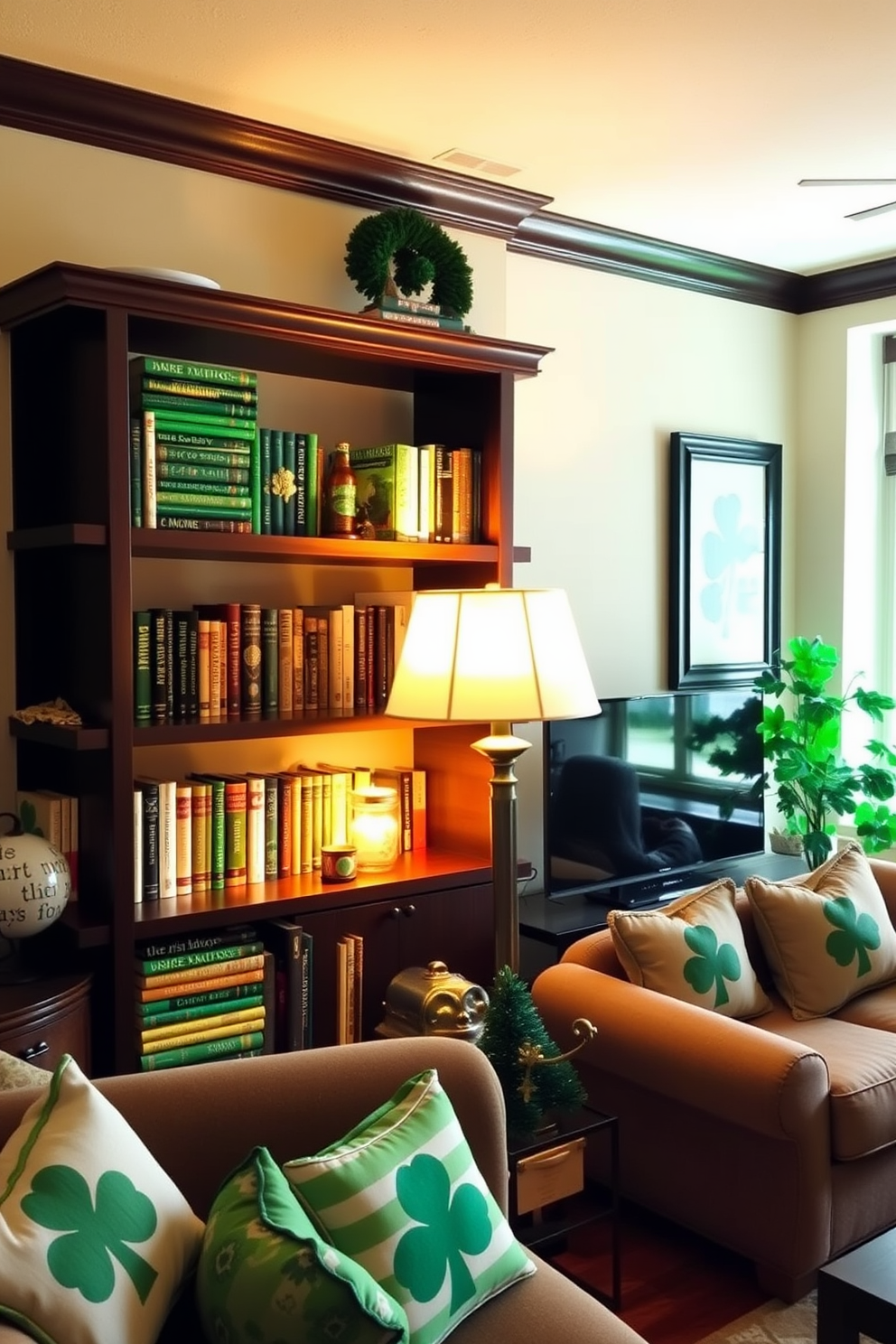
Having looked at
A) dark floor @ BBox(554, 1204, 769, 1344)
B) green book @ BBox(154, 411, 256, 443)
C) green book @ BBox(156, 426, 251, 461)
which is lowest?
dark floor @ BBox(554, 1204, 769, 1344)

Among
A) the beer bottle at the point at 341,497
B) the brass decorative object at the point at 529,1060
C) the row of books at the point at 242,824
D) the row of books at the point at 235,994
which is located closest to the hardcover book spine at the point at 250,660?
the row of books at the point at 242,824

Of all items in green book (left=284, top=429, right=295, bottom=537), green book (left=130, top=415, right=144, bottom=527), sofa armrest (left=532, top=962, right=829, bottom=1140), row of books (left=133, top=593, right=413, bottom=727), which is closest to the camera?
sofa armrest (left=532, top=962, right=829, bottom=1140)

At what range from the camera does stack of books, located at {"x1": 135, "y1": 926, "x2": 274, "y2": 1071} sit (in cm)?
270

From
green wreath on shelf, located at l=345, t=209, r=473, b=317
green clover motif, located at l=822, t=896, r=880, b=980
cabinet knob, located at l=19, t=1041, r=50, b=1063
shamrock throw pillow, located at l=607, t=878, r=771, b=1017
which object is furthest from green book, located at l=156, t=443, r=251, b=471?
green clover motif, located at l=822, t=896, r=880, b=980

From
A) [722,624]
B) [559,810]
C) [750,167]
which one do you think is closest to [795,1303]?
[559,810]

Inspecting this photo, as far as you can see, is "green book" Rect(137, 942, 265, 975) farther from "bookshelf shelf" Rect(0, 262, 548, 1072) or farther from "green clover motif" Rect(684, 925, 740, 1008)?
"green clover motif" Rect(684, 925, 740, 1008)

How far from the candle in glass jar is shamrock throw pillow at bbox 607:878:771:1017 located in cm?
61

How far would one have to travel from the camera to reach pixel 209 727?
9.27 ft

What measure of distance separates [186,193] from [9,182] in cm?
44

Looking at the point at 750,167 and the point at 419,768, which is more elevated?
the point at 750,167

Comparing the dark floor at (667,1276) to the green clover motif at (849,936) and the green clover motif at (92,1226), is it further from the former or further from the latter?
the green clover motif at (92,1226)

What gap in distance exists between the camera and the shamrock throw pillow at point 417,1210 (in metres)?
1.59

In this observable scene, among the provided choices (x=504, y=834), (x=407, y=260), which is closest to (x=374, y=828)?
(x=504, y=834)

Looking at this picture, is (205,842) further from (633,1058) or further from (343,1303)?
(343,1303)
